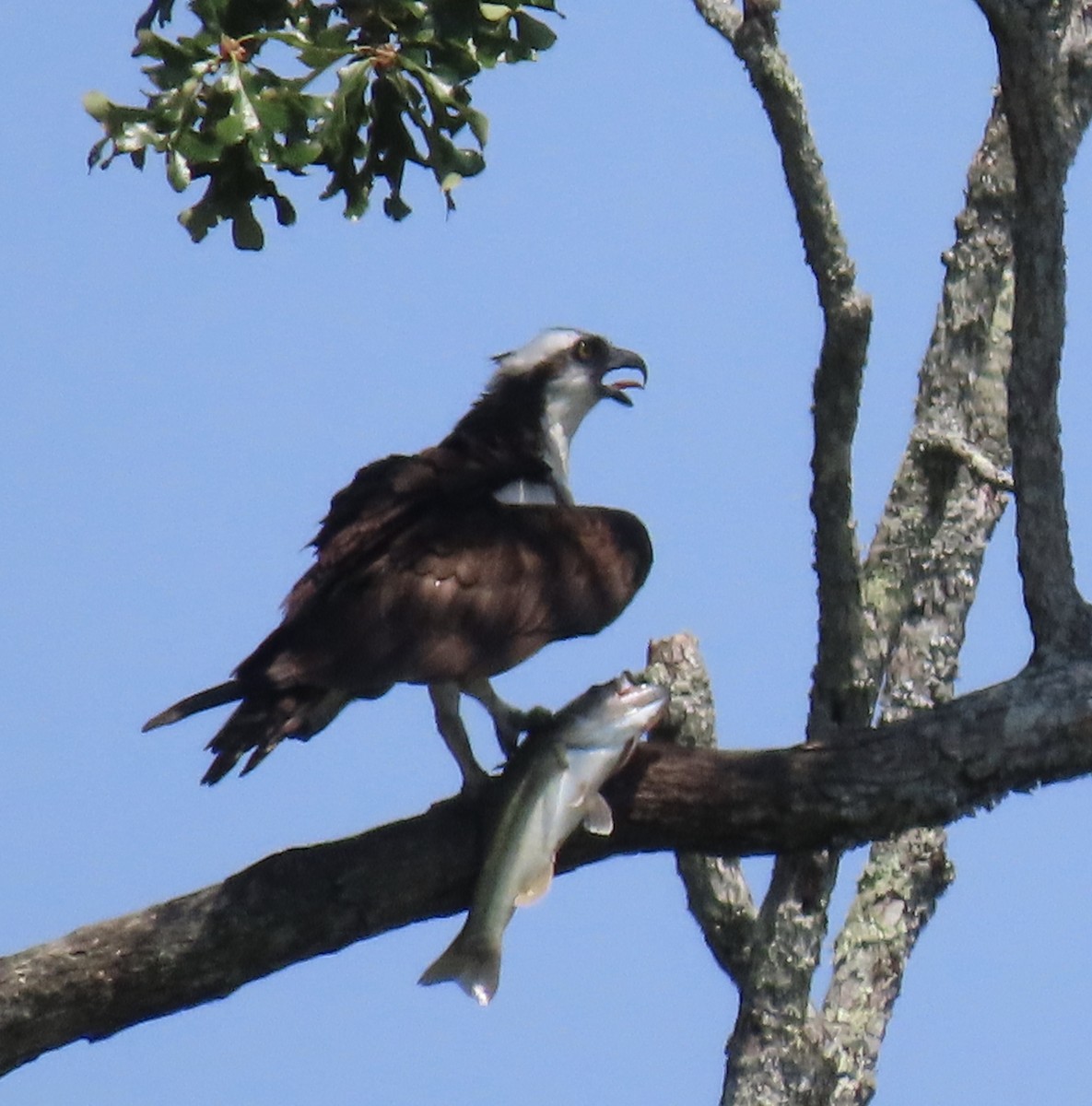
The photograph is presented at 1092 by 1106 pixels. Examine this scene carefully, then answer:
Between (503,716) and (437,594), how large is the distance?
0.53m

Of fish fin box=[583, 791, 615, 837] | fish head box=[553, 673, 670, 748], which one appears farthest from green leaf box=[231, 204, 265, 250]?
fish fin box=[583, 791, 615, 837]

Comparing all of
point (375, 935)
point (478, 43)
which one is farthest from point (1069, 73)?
point (375, 935)

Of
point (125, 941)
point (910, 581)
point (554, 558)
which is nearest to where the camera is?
point (125, 941)

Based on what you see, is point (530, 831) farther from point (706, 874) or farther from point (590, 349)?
point (590, 349)

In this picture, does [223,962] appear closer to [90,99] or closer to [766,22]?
[90,99]

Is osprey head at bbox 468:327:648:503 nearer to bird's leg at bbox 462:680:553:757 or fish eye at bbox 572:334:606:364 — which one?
fish eye at bbox 572:334:606:364

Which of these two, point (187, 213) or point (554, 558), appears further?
point (554, 558)

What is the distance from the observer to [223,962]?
14.9 feet

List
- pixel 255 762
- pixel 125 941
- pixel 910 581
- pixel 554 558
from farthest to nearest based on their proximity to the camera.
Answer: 1. pixel 910 581
2. pixel 554 558
3. pixel 255 762
4. pixel 125 941

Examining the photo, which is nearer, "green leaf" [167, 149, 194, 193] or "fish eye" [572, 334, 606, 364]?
"green leaf" [167, 149, 194, 193]

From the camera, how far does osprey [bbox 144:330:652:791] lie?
5000mm

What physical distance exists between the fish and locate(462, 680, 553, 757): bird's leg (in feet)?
1.98

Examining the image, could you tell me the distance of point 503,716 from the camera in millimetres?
5746

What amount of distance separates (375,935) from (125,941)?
58 cm
